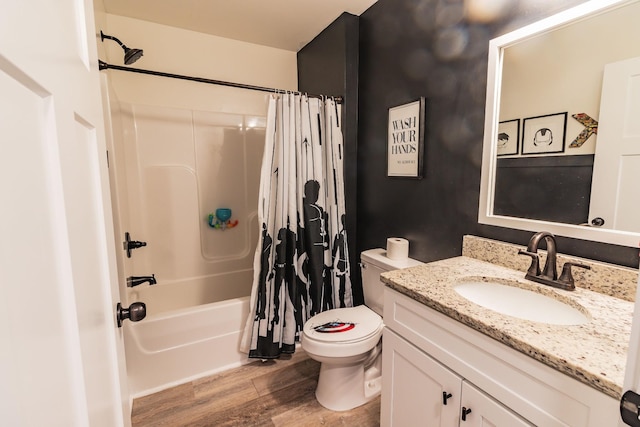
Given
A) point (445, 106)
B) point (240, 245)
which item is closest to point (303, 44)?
point (445, 106)

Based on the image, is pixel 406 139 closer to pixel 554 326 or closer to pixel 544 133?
pixel 544 133

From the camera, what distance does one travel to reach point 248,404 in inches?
64.9

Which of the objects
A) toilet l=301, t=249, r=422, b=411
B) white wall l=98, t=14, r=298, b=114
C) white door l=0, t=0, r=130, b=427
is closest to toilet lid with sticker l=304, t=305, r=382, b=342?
toilet l=301, t=249, r=422, b=411

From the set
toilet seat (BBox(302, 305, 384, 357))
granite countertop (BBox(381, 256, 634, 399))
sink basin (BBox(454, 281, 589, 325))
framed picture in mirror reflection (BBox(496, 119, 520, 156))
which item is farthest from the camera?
toilet seat (BBox(302, 305, 384, 357))

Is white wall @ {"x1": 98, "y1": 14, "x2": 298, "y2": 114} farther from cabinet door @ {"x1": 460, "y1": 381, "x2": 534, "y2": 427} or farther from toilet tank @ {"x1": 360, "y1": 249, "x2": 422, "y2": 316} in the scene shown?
cabinet door @ {"x1": 460, "y1": 381, "x2": 534, "y2": 427}

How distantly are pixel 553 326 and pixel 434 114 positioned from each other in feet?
3.92

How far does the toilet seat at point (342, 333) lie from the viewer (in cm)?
148

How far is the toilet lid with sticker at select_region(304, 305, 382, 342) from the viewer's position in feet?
4.99

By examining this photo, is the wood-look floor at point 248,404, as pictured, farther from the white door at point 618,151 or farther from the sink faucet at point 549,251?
the white door at point 618,151

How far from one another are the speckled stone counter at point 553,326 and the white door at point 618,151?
0.98 ft

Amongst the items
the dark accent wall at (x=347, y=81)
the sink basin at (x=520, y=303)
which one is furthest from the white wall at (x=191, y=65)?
the sink basin at (x=520, y=303)

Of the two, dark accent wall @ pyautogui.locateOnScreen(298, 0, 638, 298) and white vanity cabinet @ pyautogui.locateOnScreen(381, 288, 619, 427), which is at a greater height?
dark accent wall @ pyautogui.locateOnScreen(298, 0, 638, 298)

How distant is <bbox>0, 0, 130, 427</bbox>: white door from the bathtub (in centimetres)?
123

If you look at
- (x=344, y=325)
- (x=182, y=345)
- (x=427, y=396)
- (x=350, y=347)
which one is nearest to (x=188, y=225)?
(x=182, y=345)
